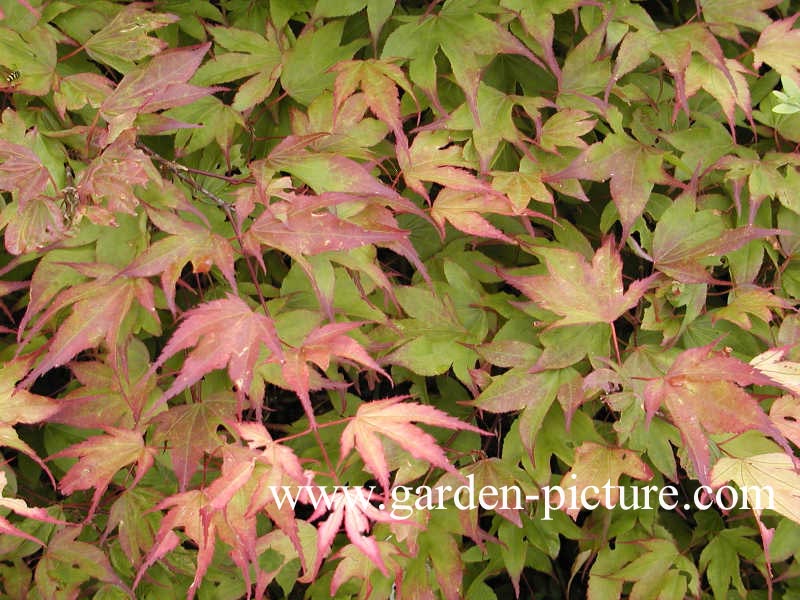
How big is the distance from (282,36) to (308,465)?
77 cm

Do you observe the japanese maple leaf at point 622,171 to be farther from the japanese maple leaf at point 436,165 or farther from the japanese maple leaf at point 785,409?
the japanese maple leaf at point 785,409

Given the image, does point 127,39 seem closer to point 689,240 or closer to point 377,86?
point 377,86

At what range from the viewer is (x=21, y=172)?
1.11 meters

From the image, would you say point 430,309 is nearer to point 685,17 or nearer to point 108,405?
point 108,405

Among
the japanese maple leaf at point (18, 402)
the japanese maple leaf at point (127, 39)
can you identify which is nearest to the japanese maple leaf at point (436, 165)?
the japanese maple leaf at point (127, 39)

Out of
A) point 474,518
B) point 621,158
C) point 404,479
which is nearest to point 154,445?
point 404,479

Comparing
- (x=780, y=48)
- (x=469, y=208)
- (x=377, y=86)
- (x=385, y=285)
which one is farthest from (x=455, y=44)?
(x=780, y=48)

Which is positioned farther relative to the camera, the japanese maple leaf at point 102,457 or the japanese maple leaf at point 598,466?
the japanese maple leaf at point 598,466

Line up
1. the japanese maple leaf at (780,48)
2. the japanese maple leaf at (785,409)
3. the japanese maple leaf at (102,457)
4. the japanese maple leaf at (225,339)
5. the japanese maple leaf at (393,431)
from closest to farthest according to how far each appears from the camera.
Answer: the japanese maple leaf at (225,339)
the japanese maple leaf at (393,431)
the japanese maple leaf at (102,457)
the japanese maple leaf at (785,409)
the japanese maple leaf at (780,48)

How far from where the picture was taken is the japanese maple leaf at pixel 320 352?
109 cm

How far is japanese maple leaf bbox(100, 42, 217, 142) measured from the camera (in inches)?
46.7

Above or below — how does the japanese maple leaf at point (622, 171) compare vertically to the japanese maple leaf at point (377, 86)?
below

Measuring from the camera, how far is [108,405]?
135 centimetres

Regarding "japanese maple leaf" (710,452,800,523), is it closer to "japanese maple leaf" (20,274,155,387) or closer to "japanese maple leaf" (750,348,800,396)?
"japanese maple leaf" (750,348,800,396)
